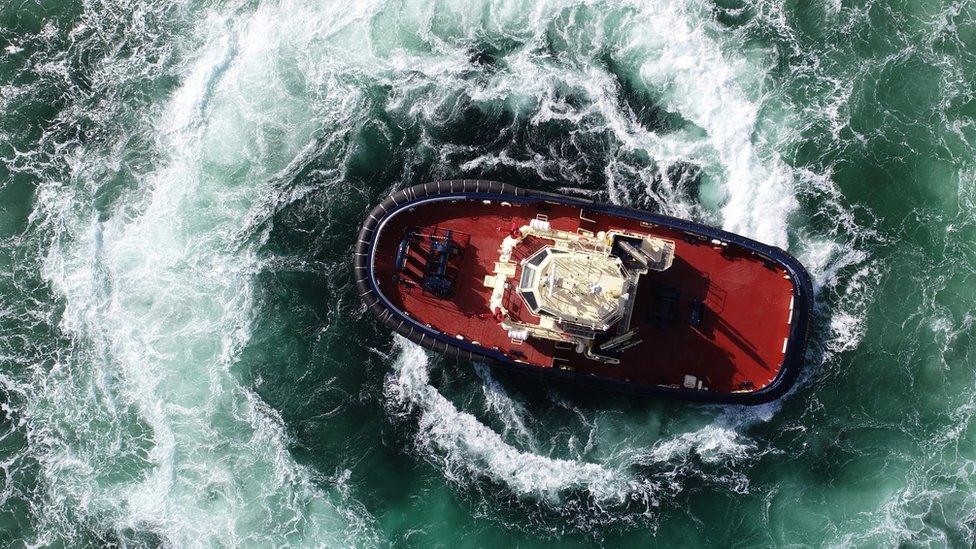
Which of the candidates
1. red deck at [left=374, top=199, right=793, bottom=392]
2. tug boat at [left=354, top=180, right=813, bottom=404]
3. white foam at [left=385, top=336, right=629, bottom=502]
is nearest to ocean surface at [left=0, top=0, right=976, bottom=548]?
white foam at [left=385, top=336, right=629, bottom=502]

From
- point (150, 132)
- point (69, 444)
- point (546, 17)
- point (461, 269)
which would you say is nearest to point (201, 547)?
point (69, 444)

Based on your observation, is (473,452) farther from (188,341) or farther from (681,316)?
(188,341)

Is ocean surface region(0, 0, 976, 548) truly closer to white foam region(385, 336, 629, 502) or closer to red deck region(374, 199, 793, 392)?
white foam region(385, 336, 629, 502)

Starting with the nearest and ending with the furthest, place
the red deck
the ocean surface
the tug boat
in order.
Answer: the tug boat < the red deck < the ocean surface

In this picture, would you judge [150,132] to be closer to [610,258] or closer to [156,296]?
[156,296]

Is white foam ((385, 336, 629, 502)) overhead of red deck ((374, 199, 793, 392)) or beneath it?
beneath

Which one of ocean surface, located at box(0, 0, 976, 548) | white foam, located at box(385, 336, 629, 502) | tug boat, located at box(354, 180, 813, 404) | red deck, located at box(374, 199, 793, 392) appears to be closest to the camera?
tug boat, located at box(354, 180, 813, 404)

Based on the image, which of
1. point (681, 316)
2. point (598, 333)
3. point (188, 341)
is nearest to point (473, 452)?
point (598, 333)
